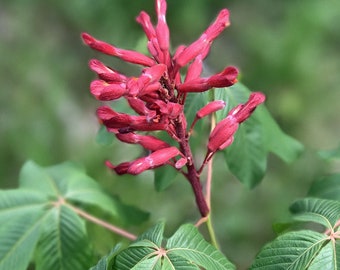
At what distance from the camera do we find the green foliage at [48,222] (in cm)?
182

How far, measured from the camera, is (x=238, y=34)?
17.4 ft

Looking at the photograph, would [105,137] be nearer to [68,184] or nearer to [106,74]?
[68,184]

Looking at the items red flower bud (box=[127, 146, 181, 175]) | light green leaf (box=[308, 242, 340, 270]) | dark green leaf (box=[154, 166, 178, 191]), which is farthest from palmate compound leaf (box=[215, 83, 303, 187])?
light green leaf (box=[308, 242, 340, 270])

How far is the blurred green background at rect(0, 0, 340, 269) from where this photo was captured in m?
4.07

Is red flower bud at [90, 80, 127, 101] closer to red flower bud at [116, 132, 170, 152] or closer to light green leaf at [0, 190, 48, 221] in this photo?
red flower bud at [116, 132, 170, 152]

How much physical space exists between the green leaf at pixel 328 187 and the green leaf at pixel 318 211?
17 cm

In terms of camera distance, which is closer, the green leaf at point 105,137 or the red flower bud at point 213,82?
the red flower bud at point 213,82

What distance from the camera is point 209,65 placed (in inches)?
134

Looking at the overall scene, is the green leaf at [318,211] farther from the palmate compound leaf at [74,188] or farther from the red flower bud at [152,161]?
the palmate compound leaf at [74,188]

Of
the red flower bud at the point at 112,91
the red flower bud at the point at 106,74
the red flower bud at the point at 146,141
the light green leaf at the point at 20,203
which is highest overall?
the red flower bud at the point at 106,74

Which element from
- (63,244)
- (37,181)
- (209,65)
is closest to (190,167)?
(63,244)

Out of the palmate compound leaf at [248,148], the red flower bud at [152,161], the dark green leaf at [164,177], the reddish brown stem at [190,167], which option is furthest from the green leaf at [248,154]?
the red flower bud at [152,161]

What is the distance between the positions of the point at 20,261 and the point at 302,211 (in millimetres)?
768

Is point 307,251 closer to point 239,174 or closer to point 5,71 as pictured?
point 239,174
